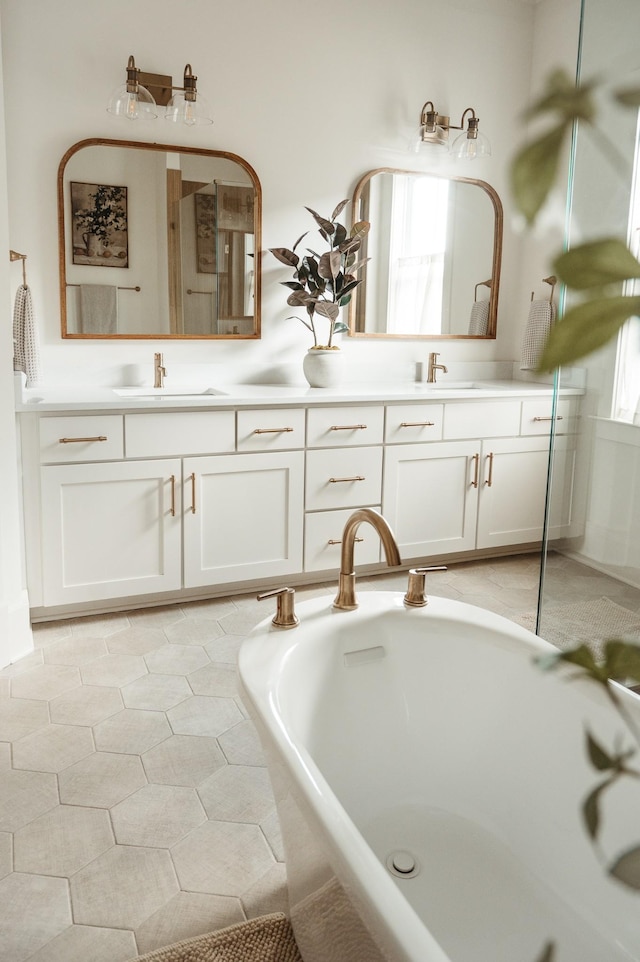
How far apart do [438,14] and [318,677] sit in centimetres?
350

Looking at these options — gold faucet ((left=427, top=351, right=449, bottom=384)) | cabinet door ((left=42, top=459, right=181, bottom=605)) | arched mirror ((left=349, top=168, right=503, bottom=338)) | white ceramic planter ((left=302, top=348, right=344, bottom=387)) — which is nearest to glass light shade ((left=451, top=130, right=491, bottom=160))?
arched mirror ((left=349, top=168, right=503, bottom=338))

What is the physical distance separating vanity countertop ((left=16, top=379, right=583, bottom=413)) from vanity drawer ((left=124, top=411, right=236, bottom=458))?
40 millimetres

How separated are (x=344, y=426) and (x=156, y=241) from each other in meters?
1.13

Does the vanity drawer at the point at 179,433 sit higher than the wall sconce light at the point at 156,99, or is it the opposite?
the wall sconce light at the point at 156,99

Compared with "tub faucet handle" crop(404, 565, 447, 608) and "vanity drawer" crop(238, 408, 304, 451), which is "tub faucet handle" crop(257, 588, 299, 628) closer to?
"tub faucet handle" crop(404, 565, 447, 608)

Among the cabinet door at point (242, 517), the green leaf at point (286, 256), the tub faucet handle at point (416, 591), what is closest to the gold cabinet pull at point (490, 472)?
the cabinet door at point (242, 517)

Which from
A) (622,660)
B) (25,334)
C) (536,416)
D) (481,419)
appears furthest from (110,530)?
(622,660)

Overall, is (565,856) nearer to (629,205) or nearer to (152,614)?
(629,205)

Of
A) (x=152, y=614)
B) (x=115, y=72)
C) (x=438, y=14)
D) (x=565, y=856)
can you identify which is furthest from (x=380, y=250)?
(x=565, y=856)

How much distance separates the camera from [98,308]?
3314mm

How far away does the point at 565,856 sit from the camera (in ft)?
5.08

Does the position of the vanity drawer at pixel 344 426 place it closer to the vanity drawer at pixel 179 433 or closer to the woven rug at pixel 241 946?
the vanity drawer at pixel 179 433

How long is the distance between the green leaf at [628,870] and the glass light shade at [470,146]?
3.95 m

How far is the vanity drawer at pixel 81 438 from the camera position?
9.25 feet
